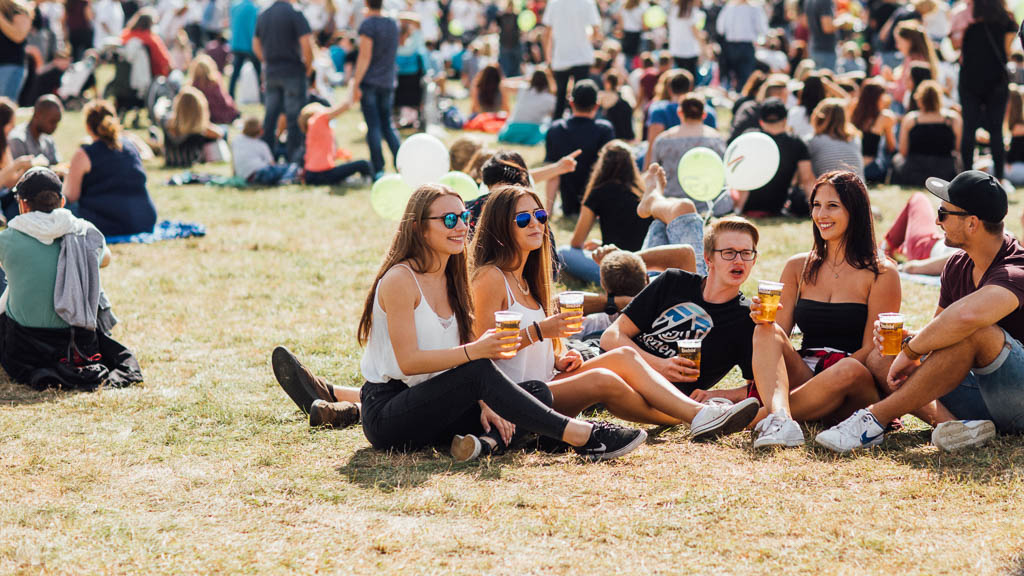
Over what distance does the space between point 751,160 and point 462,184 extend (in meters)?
1.96

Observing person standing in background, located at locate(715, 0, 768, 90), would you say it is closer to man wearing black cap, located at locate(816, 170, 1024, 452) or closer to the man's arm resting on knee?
man wearing black cap, located at locate(816, 170, 1024, 452)

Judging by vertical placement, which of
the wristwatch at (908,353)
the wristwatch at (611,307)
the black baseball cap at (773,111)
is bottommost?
the wristwatch at (611,307)

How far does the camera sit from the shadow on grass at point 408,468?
428 cm

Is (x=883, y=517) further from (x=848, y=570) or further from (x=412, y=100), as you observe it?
(x=412, y=100)

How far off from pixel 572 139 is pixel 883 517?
6.35 metres

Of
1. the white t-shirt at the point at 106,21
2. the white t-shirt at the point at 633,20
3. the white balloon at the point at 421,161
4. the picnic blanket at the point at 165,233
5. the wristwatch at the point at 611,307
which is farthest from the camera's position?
the white t-shirt at the point at 106,21

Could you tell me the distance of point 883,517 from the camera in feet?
12.5

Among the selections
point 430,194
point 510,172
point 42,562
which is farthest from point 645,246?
point 42,562

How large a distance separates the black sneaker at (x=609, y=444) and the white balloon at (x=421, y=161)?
145 inches

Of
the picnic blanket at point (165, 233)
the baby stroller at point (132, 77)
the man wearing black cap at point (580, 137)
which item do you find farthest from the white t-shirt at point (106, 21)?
the man wearing black cap at point (580, 137)

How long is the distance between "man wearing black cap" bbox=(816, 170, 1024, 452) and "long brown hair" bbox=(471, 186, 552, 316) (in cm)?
137

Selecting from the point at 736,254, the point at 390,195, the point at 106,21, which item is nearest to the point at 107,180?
the point at 390,195

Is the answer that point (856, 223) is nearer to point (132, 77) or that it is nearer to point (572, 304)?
point (572, 304)

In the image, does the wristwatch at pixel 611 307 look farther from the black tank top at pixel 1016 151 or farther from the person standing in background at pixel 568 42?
the black tank top at pixel 1016 151
